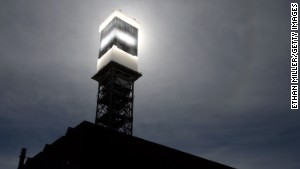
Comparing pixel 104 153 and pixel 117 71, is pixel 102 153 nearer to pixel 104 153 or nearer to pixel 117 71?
pixel 104 153

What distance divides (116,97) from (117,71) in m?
6.63

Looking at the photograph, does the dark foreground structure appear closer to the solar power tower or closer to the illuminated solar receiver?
the solar power tower

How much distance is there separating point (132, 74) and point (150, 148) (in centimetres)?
4160

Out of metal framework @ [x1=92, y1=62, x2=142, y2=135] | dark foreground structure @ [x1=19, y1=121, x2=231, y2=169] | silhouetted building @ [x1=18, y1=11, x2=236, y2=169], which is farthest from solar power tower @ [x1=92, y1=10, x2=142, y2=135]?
dark foreground structure @ [x1=19, y1=121, x2=231, y2=169]

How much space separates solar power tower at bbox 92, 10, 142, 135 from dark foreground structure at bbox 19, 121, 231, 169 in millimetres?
31322

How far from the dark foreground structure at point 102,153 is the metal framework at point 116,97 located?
31.1 metres

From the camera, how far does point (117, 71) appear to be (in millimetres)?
72500

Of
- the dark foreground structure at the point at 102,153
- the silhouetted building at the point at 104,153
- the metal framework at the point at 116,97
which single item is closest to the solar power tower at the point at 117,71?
the metal framework at the point at 116,97

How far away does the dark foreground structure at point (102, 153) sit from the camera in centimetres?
2822

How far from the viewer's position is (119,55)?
238 ft

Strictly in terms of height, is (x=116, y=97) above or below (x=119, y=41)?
below

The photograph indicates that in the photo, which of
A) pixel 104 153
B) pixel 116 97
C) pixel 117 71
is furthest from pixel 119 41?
pixel 104 153

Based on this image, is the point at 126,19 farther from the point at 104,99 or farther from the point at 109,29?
the point at 104,99

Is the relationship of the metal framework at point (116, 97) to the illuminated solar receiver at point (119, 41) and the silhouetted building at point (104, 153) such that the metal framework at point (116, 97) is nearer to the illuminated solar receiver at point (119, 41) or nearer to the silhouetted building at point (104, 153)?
the illuminated solar receiver at point (119, 41)
